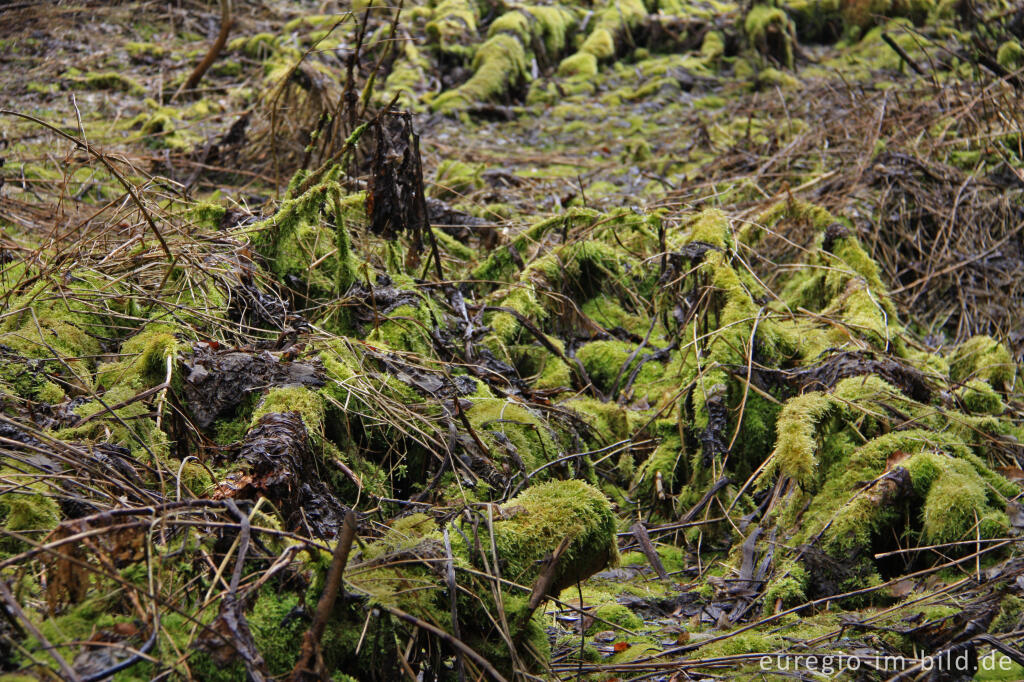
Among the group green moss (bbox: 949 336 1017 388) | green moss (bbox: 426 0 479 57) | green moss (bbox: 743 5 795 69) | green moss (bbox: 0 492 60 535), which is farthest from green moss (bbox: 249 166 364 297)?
green moss (bbox: 743 5 795 69)

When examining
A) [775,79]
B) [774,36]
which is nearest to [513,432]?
[775,79]

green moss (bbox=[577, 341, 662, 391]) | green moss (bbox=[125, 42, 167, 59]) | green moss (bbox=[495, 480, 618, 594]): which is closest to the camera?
green moss (bbox=[495, 480, 618, 594])

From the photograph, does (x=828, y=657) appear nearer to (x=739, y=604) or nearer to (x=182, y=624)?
(x=739, y=604)

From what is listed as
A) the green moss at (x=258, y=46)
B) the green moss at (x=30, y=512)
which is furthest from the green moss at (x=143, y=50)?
the green moss at (x=30, y=512)

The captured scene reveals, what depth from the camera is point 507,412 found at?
9.62ft

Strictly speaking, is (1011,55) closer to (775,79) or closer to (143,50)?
(775,79)

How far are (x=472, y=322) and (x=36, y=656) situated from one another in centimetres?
260

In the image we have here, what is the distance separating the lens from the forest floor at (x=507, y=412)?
1.64m

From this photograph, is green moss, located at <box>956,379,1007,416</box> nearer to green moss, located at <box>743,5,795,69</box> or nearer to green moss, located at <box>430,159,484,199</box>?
green moss, located at <box>430,159,484,199</box>

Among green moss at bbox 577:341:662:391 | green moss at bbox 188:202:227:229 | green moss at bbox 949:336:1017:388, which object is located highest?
green moss at bbox 188:202:227:229

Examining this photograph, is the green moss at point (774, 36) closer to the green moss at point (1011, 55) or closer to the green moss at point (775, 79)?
the green moss at point (775, 79)

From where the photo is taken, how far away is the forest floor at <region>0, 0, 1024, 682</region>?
1.64 meters

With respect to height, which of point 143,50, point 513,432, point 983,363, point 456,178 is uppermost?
point 143,50

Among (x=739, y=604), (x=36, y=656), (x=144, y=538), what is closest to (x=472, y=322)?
(x=739, y=604)
